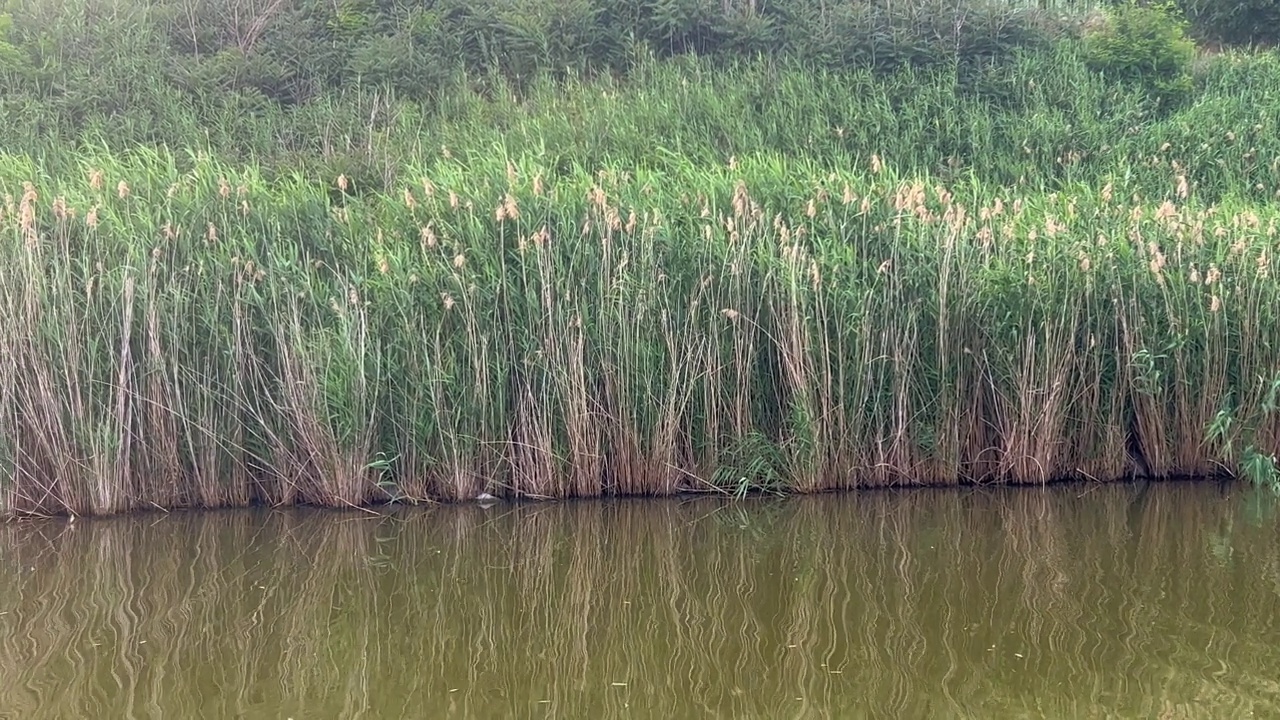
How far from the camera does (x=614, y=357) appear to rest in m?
5.28

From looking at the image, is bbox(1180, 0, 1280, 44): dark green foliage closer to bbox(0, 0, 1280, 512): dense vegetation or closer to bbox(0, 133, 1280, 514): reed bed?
bbox(0, 0, 1280, 512): dense vegetation

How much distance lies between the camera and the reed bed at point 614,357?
5086mm

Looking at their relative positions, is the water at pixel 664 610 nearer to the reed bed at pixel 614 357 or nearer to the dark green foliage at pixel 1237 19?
the reed bed at pixel 614 357

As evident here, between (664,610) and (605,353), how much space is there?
1.73 metres

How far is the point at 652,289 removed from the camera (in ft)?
17.3

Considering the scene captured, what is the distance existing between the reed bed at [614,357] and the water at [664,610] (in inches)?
9.3

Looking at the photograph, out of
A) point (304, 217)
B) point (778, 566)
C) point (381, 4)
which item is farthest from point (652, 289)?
point (381, 4)

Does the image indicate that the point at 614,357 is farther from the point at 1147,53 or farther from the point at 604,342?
the point at 1147,53

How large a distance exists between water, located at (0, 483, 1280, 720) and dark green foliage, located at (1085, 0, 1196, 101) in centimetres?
640

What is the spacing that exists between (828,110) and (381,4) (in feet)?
16.7

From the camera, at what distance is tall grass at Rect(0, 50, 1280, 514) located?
5.06m

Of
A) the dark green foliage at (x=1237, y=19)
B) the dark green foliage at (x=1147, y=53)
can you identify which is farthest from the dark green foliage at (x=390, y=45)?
the dark green foliage at (x=1237, y=19)

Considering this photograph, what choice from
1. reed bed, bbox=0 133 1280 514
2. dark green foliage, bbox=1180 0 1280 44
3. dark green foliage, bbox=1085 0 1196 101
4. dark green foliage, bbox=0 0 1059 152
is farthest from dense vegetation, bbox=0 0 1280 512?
dark green foliage, bbox=1180 0 1280 44

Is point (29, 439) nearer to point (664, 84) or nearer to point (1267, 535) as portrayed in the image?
point (1267, 535)
